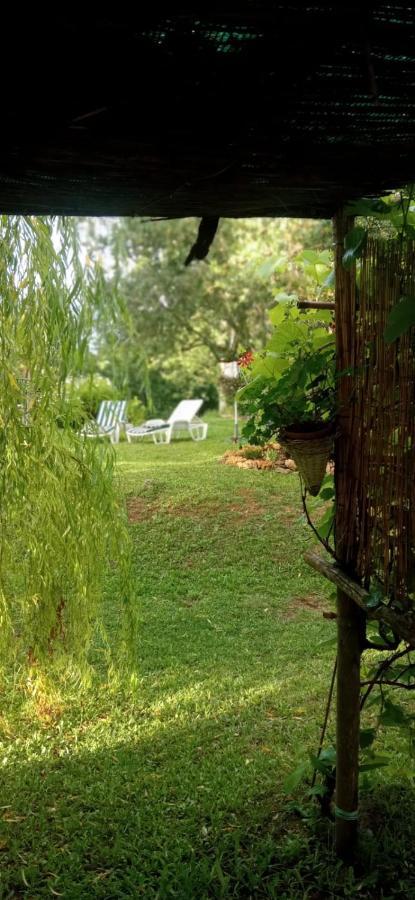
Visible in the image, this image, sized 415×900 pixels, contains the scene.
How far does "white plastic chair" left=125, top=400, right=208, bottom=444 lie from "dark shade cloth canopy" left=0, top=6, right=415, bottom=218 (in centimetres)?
942

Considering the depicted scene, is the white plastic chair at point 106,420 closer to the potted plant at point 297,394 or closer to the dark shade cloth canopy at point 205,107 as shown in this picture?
the potted plant at point 297,394

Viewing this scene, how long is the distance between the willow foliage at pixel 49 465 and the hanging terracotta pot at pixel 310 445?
0.90 metres

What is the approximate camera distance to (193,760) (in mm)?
2678

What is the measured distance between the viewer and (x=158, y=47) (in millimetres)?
956

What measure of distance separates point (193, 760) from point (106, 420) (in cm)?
145

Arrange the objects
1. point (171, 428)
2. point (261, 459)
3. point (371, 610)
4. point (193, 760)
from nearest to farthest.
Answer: point (371, 610), point (193, 760), point (261, 459), point (171, 428)

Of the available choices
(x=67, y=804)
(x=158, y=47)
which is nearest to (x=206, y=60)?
(x=158, y=47)

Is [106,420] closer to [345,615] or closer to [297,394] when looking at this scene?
[297,394]

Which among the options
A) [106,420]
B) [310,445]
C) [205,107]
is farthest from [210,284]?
[205,107]

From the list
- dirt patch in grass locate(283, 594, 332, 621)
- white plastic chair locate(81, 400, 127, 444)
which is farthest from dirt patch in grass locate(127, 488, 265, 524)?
white plastic chair locate(81, 400, 127, 444)

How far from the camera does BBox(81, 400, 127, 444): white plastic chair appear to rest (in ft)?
7.62

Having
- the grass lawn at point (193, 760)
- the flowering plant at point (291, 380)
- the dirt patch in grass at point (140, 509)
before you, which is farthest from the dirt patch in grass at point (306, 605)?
the flowering plant at point (291, 380)

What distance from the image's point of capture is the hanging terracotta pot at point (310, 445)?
1.64m

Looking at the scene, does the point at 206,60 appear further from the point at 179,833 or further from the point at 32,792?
the point at 32,792
